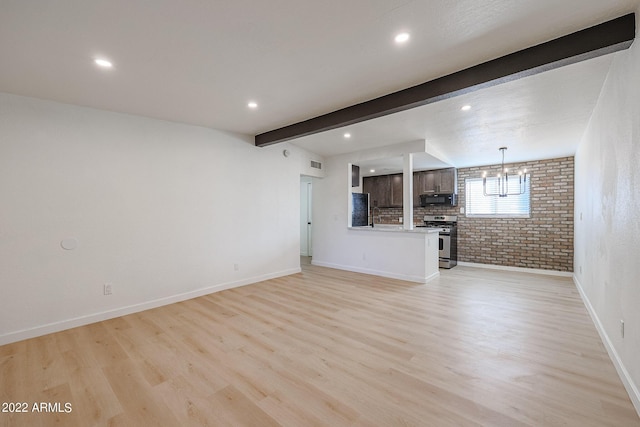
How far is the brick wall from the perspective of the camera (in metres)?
5.63

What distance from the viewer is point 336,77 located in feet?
8.72

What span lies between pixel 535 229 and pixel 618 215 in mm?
4450

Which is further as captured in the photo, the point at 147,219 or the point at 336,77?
the point at 147,219

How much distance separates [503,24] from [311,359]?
2.98 metres

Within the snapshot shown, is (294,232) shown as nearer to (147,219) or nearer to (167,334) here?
(147,219)

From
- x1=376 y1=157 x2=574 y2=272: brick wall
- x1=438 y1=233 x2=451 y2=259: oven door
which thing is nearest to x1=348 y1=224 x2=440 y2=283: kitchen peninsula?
x1=438 y1=233 x2=451 y2=259: oven door

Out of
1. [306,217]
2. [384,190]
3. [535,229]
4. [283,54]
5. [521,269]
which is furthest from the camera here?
[306,217]

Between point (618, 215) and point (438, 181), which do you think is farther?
point (438, 181)

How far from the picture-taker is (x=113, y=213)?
3.38 meters

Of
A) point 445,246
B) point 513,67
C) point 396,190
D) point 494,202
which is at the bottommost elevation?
point 445,246

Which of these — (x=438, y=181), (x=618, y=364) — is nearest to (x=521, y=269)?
(x=438, y=181)

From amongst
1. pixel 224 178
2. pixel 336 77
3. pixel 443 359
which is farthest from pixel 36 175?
pixel 443 359

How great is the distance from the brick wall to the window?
3.9 inches

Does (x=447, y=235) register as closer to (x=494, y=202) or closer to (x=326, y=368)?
(x=494, y=202)
